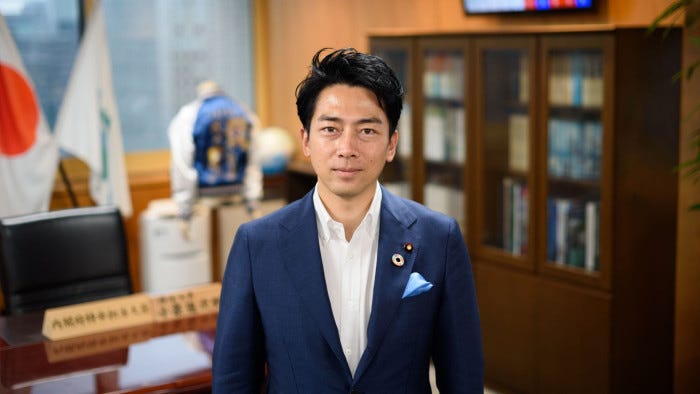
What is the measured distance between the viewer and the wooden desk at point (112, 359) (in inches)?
92.2

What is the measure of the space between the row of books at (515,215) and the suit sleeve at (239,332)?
2412 mm

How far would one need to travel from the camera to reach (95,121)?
16.6 ft

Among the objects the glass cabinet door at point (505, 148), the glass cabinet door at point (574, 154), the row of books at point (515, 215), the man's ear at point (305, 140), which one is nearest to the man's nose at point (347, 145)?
the man's ear at point (305, 140)

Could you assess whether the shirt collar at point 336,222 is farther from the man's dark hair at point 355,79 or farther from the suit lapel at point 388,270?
the man's dark hair at point 355,79

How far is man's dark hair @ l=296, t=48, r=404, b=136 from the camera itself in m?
1.58

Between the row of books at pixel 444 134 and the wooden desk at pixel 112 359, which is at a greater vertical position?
the row of books at pixel 444 134

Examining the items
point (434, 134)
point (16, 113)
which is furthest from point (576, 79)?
point (16, 113)

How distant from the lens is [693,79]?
3.29 m

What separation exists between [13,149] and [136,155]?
3.67ft

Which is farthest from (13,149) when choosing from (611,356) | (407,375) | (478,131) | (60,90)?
(407,375)

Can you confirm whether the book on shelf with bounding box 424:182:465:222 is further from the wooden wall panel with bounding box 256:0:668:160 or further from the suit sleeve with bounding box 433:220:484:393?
the suit sleeve with bounding box 433:220:484:393

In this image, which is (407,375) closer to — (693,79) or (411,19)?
(693,79)

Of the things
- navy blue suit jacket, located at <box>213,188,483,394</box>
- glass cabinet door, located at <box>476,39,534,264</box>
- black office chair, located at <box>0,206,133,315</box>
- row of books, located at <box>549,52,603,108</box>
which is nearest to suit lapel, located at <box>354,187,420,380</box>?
navy blue suit jacket, located at <box>213,188,483,394</box>

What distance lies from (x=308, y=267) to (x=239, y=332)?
0.18 meters
